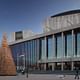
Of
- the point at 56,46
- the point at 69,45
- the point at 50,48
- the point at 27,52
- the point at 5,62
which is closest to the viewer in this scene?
the point at 5,62

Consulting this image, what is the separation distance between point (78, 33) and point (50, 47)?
11.3 meters

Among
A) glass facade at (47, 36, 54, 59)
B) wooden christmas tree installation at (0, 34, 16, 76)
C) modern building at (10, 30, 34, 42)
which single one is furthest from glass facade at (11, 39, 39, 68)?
wooden christmas tree installation at (0, 34, 16, 76)

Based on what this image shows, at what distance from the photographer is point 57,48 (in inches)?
3504

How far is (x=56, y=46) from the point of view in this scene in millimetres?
89625

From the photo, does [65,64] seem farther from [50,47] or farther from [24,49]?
[24,49]

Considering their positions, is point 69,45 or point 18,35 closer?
point 69,45

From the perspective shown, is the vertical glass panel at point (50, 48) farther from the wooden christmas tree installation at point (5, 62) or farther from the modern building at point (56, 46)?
the wooden christmas tree installation at point (5, 62)

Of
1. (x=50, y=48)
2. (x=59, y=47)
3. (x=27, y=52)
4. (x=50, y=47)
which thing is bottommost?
(x=27, y=52)

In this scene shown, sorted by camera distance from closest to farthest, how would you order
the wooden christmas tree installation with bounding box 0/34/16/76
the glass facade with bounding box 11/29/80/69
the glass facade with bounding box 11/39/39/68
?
the wooden christmas tree installation with bounding box 0/34/16/76 → the glass facade with bounding box 11/29/80/69 → the glass facade with bounding box 11/39/39/68

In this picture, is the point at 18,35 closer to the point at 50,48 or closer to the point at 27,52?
the point at 27,52

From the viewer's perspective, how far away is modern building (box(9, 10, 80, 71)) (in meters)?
84.9

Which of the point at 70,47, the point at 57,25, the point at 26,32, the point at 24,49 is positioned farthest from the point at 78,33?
the point at 26,32

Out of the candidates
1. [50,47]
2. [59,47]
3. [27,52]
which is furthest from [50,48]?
[27,52]

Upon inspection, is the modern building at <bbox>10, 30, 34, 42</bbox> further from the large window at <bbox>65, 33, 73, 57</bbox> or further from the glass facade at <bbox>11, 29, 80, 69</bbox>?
the large window at <bbox>65, 33, 73, 57</bbox>
